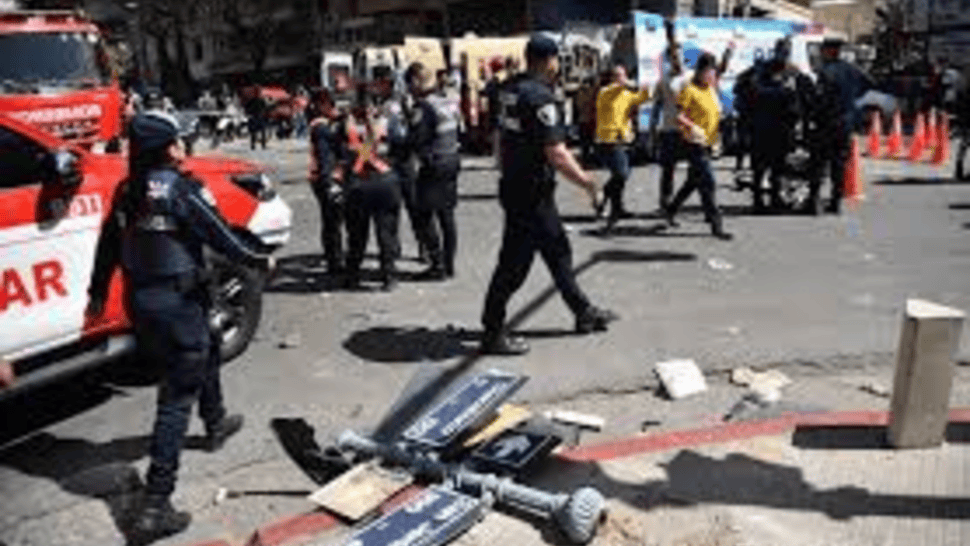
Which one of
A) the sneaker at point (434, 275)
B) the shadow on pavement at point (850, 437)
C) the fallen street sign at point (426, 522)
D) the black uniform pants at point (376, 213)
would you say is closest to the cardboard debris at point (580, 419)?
the shadow on pavement at point (850, 437)

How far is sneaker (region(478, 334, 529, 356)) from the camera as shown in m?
7.49

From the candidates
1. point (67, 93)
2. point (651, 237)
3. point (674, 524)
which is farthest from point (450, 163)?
point (67, 93)

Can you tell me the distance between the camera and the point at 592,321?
7879 millimetres

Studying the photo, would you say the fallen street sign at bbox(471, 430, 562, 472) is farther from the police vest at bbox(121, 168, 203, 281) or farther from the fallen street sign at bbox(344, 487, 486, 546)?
the police vest at bbox(121, 168, 203, 281)

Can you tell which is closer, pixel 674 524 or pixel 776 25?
pixel 674 524

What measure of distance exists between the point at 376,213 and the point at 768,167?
581cm

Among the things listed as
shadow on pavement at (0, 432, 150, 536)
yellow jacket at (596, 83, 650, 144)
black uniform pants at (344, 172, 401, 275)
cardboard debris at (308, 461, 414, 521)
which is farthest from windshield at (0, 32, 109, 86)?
cardboard debris at (308, 461, 414, 521)

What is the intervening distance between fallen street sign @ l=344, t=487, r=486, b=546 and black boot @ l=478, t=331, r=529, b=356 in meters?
2.53

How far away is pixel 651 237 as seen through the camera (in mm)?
11875

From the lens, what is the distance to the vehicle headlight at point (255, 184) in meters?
7.88

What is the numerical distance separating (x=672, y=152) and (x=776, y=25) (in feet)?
41.7

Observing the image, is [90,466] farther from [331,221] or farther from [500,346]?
[331,221]

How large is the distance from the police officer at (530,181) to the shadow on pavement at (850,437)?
216cm

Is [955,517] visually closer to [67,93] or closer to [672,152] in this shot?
[672,152]
